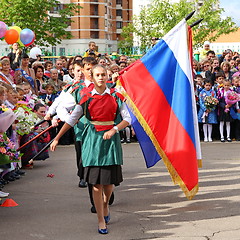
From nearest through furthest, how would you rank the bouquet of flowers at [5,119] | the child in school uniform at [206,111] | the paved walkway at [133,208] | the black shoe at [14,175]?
the paved walkway at [133,208]
the bouquet of flowers at [5,119]
the black shoe at [14,175]
the child in school uniform at [206,111]

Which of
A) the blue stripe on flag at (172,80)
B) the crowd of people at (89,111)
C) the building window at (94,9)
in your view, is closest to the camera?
the crowd of people at (89,111)

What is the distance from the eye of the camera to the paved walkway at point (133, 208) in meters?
6.40

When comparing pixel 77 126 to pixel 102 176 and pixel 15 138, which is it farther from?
pixel 15 138

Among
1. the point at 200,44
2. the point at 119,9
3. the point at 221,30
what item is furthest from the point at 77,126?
the point at 119,9

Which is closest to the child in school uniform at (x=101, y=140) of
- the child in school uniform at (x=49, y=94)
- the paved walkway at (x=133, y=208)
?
the paved walkway at (x=133, y=208)

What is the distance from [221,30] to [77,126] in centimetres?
5042

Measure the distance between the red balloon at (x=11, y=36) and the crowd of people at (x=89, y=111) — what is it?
1.47 feet

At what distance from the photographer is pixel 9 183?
9.59 m

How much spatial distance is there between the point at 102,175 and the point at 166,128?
146cm

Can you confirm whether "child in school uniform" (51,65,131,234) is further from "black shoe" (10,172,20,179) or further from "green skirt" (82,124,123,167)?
"black shoe" (10,172,20,179)

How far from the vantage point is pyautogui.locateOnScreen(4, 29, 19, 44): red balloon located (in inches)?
622

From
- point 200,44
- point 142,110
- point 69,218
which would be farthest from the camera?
point 200,44

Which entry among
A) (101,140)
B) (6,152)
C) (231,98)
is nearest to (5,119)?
(6,152)

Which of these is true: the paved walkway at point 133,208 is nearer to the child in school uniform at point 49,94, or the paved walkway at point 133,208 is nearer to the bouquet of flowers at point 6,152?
the bouquet of flowers at point 6,152
